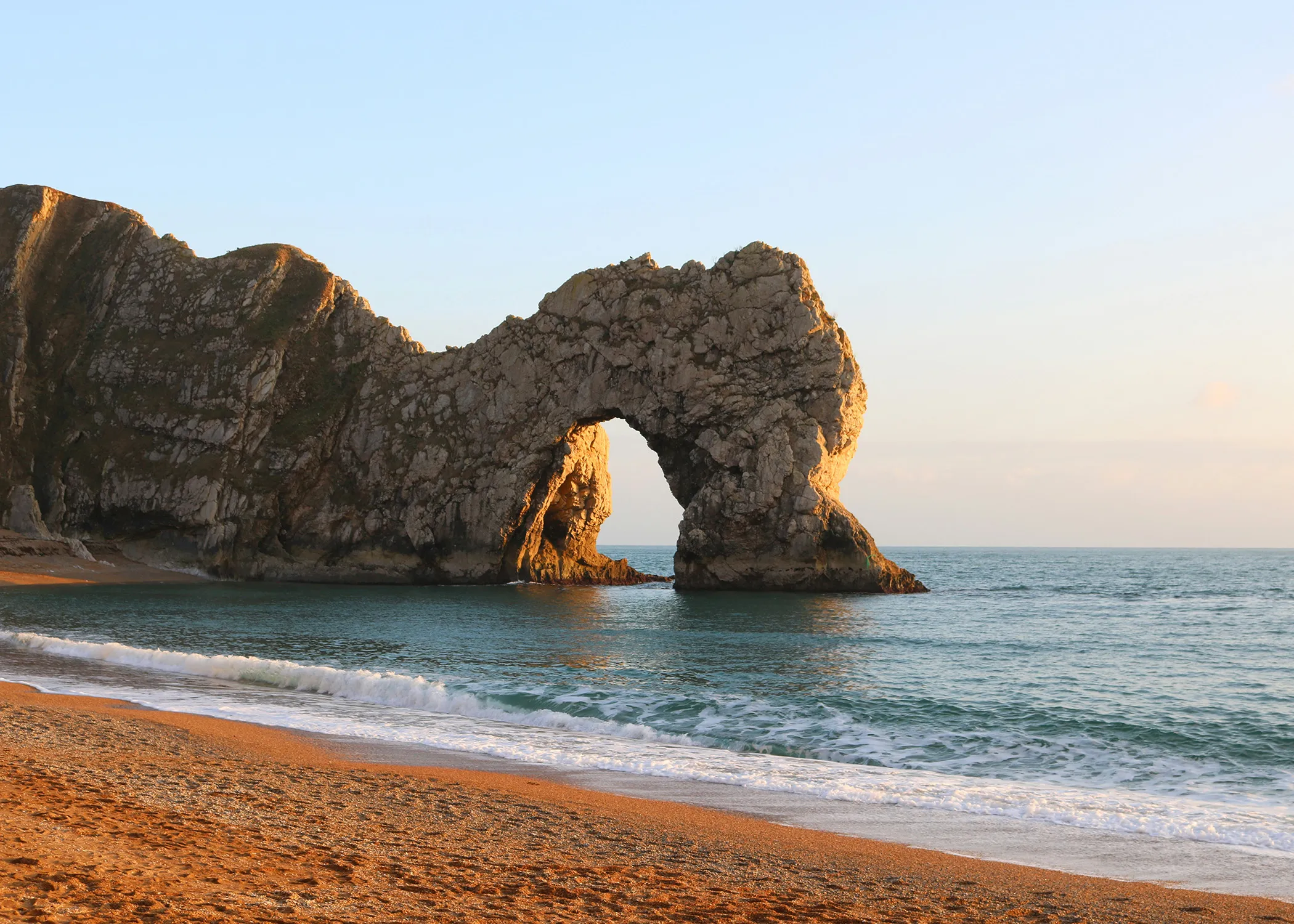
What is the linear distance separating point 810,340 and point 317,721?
4729 cm

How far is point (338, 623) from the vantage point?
3725cm

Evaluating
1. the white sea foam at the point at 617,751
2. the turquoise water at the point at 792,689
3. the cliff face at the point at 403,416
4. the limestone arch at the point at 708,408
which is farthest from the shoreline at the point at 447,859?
the cliff face at the point at 403,416

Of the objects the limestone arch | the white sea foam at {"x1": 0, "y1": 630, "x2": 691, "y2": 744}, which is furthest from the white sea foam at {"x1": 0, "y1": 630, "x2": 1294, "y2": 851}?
the limestone arch

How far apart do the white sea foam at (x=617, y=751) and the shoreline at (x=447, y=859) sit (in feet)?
7.50

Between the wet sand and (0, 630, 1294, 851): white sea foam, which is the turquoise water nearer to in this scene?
(0, 630, 1294, 851): white sea foam

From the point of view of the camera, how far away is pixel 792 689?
21250 millimetres

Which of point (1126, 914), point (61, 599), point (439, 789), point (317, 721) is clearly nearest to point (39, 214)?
point (61, 599)

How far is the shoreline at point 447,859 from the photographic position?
6656mm

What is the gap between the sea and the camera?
11.4m

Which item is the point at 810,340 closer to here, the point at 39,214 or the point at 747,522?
the point at 747,522

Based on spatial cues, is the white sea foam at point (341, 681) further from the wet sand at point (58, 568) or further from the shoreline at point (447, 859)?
the wet sand at point (58, 568)

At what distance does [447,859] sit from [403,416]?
206 ft

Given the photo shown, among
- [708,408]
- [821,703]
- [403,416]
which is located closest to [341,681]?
[821,703]

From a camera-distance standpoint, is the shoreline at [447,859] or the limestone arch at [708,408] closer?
the shoreline at [447,859]
